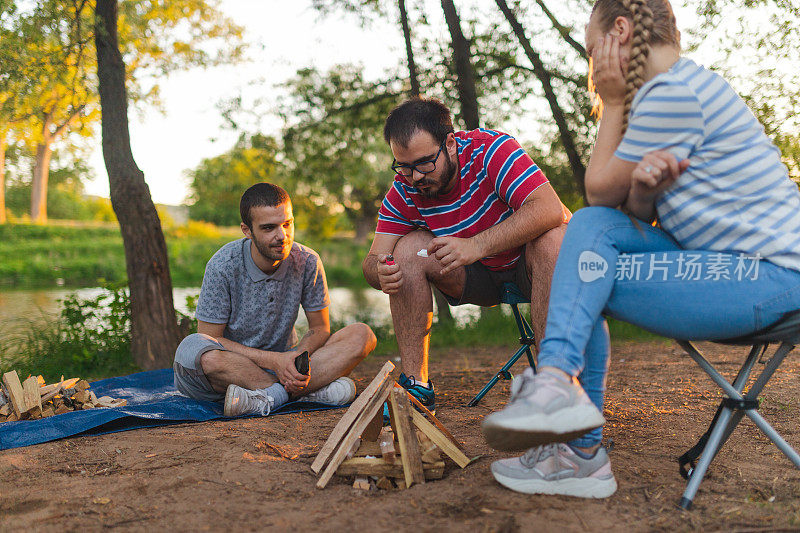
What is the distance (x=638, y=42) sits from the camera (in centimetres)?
181

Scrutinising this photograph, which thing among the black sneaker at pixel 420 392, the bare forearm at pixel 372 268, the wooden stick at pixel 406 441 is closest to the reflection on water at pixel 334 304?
the bare forearm at pixel 372 268

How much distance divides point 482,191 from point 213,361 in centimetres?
159

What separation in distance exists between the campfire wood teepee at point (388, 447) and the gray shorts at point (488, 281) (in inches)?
34.0

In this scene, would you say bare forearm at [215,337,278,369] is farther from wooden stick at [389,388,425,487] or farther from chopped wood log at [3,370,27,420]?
wooden stick at [389,388,425,487]

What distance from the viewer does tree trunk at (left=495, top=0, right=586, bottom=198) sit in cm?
673

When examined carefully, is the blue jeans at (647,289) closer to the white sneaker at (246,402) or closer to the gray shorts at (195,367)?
the white sneaker at (246,402)

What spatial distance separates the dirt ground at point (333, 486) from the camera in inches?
68.0

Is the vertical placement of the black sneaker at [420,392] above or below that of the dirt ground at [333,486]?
above

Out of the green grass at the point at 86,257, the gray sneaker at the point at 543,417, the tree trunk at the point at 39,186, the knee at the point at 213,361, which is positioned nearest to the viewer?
the gray sneaker at the point at 543,417

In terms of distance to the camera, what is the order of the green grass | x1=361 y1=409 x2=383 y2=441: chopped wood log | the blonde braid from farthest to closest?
the green grass
x1=361 y1=409 x2=383 y2=441: chopped wood log
the blonde braid

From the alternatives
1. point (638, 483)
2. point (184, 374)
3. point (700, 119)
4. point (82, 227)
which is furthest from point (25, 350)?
point (82, 227)

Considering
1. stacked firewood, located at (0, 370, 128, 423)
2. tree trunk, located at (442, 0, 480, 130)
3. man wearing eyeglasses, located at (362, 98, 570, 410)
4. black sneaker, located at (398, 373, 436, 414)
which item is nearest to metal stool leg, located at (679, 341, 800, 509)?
man wearing eyeglasses, located at (362, 98, 570, 410)

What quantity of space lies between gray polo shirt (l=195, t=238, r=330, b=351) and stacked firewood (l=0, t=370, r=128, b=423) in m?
0.72

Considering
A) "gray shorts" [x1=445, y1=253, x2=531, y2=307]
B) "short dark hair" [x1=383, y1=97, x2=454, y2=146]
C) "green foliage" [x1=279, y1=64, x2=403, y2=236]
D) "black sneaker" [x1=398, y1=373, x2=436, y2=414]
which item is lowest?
"black sneaker" [x1=398, y1=373, x2=436, y2=414]
